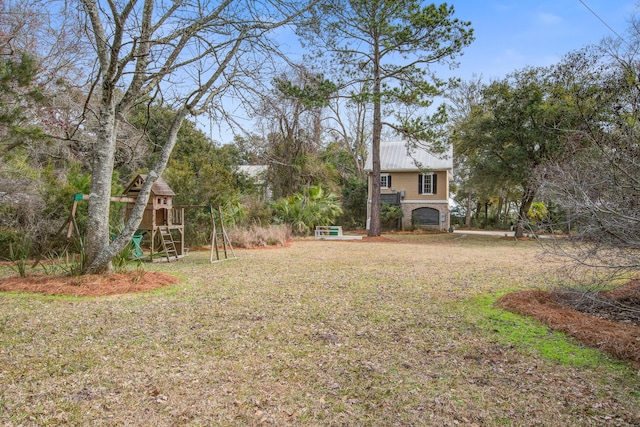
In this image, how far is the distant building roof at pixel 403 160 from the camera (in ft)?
90.5

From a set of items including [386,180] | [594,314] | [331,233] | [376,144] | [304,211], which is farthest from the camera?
[386,180]

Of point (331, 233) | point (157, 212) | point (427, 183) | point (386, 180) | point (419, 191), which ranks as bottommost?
point (331, 233)

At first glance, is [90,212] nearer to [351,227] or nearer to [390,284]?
[390,284]

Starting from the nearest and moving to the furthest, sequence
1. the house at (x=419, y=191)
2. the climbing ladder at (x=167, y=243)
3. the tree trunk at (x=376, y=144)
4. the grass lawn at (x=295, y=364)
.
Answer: the grass lawn at (x=295, y=364) → the climbing ladder at (x=167, y=243) → the tree trunk at (x=376, y=144) → the house at (x=419, y=191)

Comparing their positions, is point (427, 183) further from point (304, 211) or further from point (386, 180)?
point (304, 211)

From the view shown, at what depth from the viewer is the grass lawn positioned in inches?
120

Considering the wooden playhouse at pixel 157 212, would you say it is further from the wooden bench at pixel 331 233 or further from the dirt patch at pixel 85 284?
the wooden bench at pixel 331 233

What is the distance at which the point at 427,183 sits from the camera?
2820cm

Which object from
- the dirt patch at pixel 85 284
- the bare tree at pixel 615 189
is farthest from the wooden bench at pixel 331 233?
the bare tree at pixel 615 189

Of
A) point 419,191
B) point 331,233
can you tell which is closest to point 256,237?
point 331,233

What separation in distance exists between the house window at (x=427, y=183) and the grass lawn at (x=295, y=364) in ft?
71.4

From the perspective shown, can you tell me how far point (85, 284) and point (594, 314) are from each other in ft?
26.8

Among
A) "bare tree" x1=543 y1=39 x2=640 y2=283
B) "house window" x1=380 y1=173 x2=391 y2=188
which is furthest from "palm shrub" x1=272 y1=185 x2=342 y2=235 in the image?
"bare tree" x1=543 y1=39 x2=640 y2=283

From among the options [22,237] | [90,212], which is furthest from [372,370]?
[22,237]
